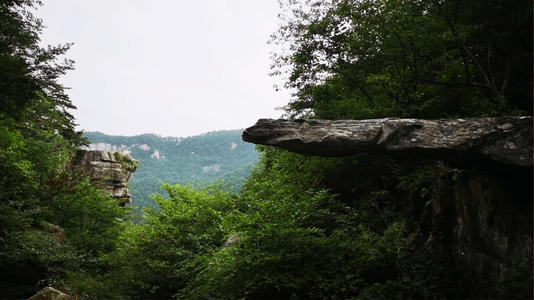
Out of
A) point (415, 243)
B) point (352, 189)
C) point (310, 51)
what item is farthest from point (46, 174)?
point (415, 243)

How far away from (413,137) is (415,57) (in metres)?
3.38

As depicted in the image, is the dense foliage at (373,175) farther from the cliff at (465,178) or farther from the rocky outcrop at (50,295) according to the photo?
the rocky outcrop at (50,295)

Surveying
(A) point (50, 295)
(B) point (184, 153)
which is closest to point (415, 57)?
(A) point (50, 295)

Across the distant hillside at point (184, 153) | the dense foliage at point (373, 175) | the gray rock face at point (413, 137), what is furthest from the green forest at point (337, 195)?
the distant hillside at point (184, 153)

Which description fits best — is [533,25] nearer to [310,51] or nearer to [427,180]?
[427,180]

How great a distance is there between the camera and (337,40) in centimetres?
1163

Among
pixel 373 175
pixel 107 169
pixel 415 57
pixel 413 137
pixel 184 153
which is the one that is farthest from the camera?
pixel 184 153

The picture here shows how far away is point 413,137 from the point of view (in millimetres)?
5855

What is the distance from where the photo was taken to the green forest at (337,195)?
6684mm

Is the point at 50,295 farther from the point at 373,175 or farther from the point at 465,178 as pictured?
the point at 465,178

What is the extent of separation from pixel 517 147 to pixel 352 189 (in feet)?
16.4

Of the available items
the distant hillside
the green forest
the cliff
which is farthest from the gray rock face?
the distant hillside

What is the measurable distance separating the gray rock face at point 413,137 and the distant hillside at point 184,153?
287 feet

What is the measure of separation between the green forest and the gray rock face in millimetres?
962
